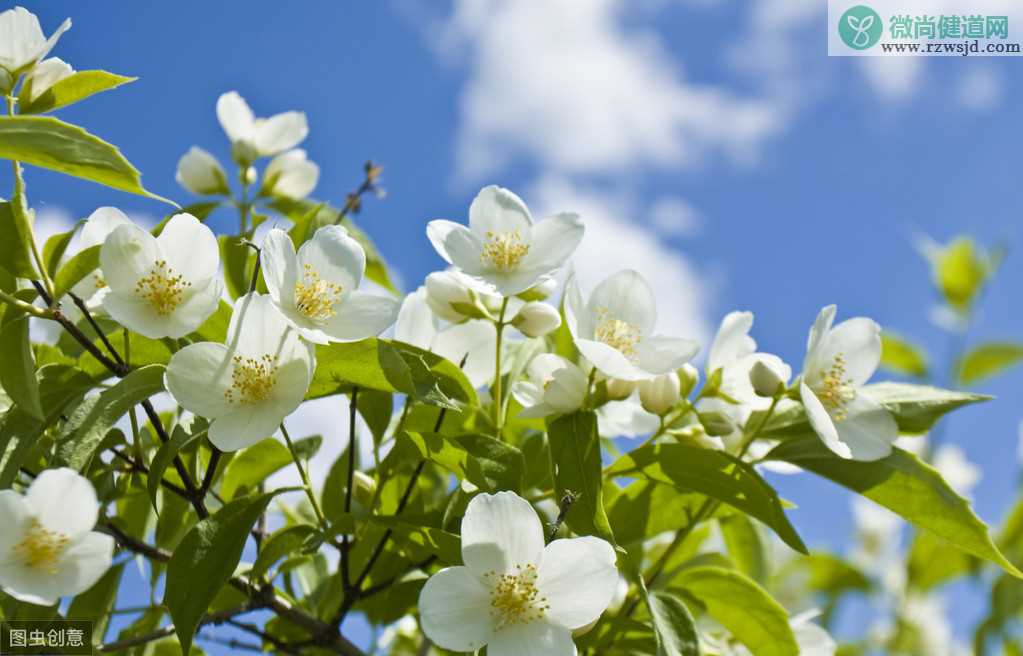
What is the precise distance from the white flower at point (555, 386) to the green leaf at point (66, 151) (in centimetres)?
47

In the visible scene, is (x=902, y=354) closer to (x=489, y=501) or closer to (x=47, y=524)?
(x=489, y=501)

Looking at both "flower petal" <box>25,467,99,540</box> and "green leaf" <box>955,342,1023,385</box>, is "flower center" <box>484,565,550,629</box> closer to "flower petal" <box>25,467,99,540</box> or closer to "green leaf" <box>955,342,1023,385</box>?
"flower petal" <box>25,467,99,540</box>

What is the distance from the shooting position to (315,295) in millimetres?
1059

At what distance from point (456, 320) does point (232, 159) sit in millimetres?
667

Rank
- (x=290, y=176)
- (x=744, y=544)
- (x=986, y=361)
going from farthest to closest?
(x=986, y=361)
(x=290, y=176)
(x=744, y=544)

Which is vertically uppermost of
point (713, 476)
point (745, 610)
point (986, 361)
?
point (986, 361)

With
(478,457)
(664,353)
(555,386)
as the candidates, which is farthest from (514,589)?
(664,353)

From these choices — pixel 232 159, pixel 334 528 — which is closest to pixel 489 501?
pixel 334 528

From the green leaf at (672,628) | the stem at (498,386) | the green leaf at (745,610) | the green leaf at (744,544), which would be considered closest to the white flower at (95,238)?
the stem at (498,386)

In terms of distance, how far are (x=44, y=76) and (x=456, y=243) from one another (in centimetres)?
52

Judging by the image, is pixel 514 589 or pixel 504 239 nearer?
pixel 514 589

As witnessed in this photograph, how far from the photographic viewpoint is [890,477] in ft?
3.99

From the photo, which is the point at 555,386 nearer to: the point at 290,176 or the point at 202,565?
the point at 202,565

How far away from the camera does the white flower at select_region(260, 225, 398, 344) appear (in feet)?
3.39
